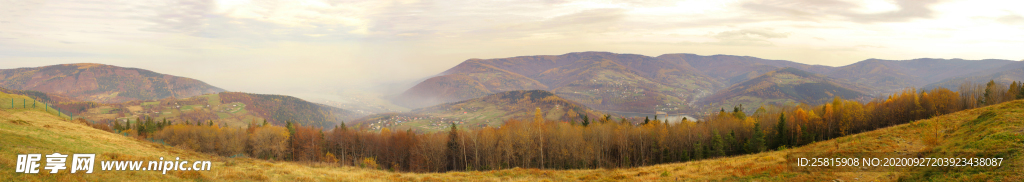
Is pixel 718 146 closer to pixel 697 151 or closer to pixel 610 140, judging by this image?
pixel 697 151

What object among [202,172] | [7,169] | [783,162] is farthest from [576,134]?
[7,169]

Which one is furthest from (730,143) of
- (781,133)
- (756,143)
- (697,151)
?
(697,151)

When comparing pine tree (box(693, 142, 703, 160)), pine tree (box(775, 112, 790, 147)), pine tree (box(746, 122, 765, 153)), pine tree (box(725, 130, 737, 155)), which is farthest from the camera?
pine tree (box(725, 130, 737, 155))

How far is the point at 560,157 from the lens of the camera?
57844mm

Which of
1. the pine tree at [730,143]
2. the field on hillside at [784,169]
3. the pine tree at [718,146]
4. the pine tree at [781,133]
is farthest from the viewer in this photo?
the pine tree at [730,143]

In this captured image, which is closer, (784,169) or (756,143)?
(784,169)

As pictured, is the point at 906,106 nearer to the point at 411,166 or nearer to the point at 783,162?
the point at 783,162

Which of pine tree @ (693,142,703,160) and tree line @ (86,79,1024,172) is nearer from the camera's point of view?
pine tree @ (693,142,703,160)

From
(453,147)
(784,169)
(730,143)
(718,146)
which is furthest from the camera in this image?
(453,147)

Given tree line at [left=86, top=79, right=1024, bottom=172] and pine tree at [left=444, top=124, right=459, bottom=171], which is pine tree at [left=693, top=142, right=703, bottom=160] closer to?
tree line at [left=86, top=79, right=1024, bottom=172]

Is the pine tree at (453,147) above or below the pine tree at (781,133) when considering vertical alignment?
below

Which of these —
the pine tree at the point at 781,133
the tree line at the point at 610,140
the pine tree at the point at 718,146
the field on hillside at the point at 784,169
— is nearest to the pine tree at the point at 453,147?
the tree line at the point at 610,140

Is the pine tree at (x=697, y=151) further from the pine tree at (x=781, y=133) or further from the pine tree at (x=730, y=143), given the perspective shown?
the pine tree at (x=781, y=133)

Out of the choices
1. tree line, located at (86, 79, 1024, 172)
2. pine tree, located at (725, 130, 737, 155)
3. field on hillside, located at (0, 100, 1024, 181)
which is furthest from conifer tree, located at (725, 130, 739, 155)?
field on hillside, located at (0, 100, 1024, 181)
